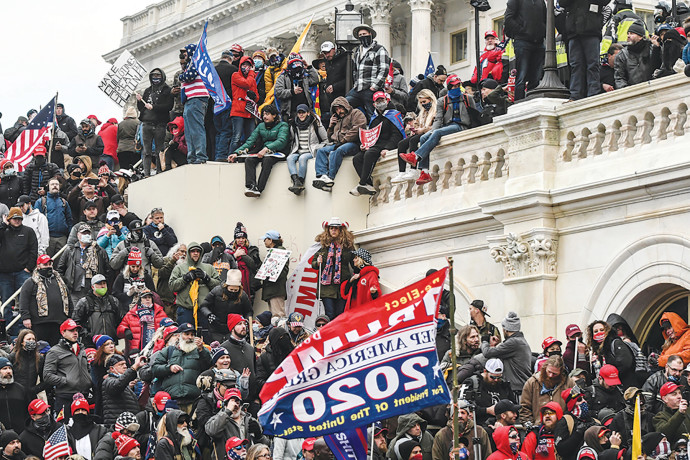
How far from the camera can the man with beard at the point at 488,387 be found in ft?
62.4

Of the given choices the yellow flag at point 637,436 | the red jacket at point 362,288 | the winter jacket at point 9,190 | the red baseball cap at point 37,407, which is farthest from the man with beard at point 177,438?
the winter jacket at point 9,190

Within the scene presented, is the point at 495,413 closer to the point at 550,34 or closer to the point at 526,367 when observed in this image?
the point at 526,367

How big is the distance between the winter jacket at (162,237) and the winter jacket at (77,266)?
140cm

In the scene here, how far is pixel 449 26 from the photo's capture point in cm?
6303

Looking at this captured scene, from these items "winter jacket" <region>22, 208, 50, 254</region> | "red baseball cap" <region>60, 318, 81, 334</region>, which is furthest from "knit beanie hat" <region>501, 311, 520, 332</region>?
"winter jacket" <region>22, 208, 50, 254</region>

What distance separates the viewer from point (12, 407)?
21875 millimetres

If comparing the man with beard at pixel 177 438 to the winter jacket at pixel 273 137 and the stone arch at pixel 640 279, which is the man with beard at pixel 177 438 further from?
the winter jacket at pixel 273 137

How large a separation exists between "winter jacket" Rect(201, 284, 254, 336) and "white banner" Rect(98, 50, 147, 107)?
15.2m

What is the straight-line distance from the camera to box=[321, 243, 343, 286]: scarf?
81.2ft

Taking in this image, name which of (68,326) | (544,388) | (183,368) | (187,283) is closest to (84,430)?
(183,368)

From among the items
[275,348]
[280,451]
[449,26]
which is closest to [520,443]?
[280,451]

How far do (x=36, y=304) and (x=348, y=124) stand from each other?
512 cm

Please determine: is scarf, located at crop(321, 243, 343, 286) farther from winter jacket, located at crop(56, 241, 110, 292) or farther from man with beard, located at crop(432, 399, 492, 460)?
man with beard, located at crop(432, 399, 492, 460)

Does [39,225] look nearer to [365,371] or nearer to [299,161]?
[299,161]
